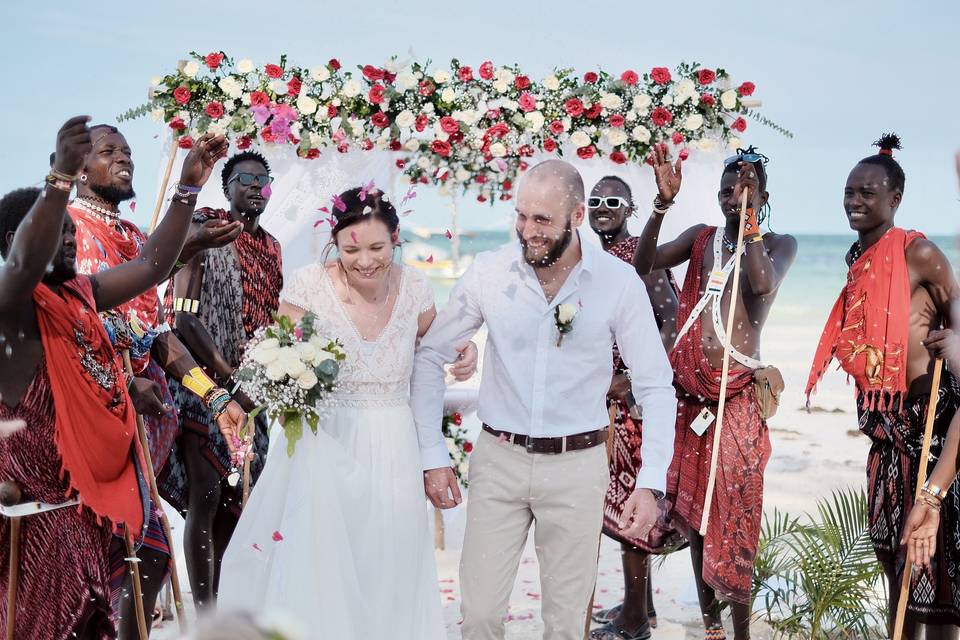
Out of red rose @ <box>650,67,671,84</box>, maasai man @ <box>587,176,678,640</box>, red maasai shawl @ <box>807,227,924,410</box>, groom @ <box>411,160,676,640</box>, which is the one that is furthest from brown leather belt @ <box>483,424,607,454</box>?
red rose @ <box>650,67,671,84</box>

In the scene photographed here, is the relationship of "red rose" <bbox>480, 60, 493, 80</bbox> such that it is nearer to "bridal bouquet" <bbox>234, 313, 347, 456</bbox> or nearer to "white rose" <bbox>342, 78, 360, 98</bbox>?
"white rose" <bbox>342, 78, 360, 98</bbox>

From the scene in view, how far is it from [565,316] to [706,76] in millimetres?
3581

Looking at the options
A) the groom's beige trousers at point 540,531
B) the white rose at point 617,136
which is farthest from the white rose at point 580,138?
the groom's beige trousers at point 540,531

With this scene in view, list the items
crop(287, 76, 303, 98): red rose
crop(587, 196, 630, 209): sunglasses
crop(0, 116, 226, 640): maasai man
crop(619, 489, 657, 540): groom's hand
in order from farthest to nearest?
crop(287, 76, 303, 98): red rose, crop(587, 196, 630, 209): sunglasses, crop(619, 489, 657, 540): groom's hand, crop(0, 116, 226, 640): maasai man

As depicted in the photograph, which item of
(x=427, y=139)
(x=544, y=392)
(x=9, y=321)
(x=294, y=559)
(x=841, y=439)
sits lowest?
(x=841, y=439)

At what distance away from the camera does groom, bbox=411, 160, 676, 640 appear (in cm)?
440

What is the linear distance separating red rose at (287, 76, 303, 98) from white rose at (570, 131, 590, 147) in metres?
1.92

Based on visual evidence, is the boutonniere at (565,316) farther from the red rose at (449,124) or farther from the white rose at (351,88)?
the white rose at (351,88)

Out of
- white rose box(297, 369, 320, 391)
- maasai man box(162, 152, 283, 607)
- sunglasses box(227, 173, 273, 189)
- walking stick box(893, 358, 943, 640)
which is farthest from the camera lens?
sunglasses box(227, 173, 273, 189)

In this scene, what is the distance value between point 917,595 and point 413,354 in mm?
2708

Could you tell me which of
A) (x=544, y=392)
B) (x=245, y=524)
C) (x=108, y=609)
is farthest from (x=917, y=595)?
(x=108, y=609)

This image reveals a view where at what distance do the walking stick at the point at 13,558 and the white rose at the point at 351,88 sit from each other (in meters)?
4.18

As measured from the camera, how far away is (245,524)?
466cm

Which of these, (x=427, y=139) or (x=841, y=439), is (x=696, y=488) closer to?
(x=427, y=139)
